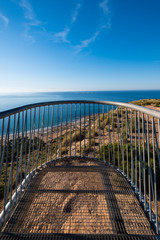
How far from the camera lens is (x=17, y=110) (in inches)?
54.6

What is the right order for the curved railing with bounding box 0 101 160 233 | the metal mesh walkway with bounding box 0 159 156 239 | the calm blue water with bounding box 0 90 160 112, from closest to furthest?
the metal mesh walkway with bounding box 0 159 156 239, the curved railing with bounding box 0 101 160 233, the calm blue water with bounding box 0 90 160 112

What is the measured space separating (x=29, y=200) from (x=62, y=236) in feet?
1.67

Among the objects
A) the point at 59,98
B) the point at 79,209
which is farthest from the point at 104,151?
the point at 59,98

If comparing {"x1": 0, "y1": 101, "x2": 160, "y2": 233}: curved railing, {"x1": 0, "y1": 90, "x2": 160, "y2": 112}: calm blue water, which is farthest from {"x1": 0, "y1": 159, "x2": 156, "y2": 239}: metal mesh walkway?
{"x1": 0, "y1": 90, "x2": 160, "y2": 112}: calm blue water

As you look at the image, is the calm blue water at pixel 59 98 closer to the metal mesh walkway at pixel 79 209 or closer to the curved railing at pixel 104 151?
the curved railing at pixel 104 151

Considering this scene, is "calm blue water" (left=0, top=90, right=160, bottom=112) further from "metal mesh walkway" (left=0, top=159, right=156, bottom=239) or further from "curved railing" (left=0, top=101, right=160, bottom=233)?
"metal mesh walkway" (left=0, top=159, right=156, bottom=239)

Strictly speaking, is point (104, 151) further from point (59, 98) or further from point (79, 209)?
point (59, 98)

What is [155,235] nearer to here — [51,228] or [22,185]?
[51,228]

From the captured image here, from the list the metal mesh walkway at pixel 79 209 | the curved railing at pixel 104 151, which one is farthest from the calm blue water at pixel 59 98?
the metal mesh walkway at pixel 79 209

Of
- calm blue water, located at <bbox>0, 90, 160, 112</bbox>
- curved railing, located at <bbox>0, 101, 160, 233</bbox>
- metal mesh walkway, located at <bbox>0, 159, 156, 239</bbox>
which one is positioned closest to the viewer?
metal mesh walkway, located at <bbox>0, 159, 156, 239</bbox>

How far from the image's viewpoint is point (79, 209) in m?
1.30

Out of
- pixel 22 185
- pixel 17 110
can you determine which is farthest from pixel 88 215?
pixel 17 110

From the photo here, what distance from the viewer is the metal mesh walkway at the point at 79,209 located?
1.02m

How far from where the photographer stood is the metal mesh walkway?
1017mm
